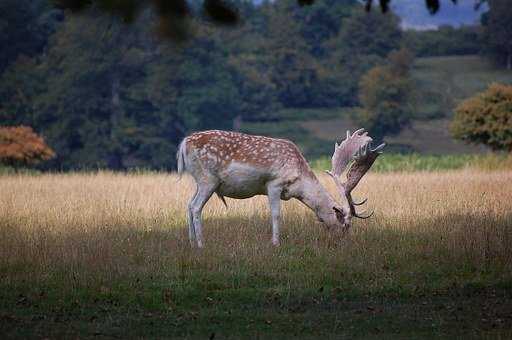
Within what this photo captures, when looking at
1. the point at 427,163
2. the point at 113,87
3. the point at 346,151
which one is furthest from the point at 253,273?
the point at 113,87

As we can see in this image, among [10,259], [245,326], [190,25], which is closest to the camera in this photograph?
[190,25]

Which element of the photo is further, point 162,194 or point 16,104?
point 16,104

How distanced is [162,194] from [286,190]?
6534 mm

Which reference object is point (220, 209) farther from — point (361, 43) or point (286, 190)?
point (361, 43)

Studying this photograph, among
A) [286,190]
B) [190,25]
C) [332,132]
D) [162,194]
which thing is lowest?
[332,132]

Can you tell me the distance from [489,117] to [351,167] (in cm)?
2833

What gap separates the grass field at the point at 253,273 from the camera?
30.5 feet

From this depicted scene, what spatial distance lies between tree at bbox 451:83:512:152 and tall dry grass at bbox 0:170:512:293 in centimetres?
2307

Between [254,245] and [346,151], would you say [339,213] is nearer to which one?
[346,151]

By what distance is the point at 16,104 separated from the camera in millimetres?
56719

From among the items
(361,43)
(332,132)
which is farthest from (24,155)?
(361,43)

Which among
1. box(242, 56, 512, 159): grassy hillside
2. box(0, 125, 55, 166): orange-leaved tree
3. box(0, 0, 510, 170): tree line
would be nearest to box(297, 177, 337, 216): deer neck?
box(0, 125, 55, 166): orange-leaved tree

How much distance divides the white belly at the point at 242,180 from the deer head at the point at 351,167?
1036 mm

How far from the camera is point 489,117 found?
135 ft
